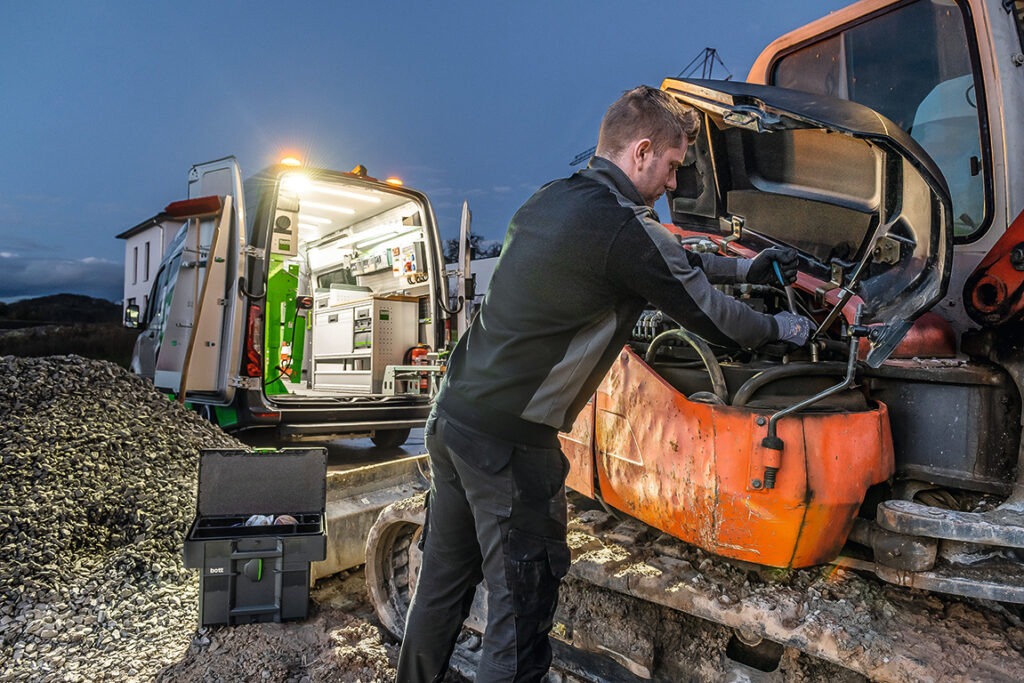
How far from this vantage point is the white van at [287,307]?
5629 millimetres

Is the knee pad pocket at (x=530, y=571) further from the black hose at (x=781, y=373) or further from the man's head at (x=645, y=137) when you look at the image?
the man's head at (x=645, y=137)

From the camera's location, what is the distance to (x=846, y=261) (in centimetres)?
233

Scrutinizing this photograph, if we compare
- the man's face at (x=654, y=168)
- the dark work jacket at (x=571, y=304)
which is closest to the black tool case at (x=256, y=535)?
the dark work jacket at (x=571, y=304)

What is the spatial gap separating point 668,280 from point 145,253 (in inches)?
362

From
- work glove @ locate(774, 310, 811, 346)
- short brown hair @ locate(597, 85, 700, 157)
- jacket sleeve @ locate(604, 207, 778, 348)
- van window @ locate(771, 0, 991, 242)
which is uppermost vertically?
van window @ locate(771, 0, 991, 242)

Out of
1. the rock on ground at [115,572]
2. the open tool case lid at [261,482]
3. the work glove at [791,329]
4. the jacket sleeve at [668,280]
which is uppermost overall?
the jacket sleeve at [668,280]

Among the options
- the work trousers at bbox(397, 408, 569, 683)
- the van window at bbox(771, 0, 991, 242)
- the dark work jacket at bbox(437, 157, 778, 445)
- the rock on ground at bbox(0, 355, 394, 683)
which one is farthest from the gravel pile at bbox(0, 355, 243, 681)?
the van window at bbox(771, 0, 991, 242)

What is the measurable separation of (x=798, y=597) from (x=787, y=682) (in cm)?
34

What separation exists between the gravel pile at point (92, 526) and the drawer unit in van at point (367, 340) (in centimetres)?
280

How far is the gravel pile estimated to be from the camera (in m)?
2.85

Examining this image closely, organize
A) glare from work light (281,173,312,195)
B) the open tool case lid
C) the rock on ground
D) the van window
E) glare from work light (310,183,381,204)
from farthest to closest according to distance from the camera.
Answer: glare from work light (310,183,381,204) < glare from work light (281,173,312,195) < the open tool case lid < the rock on ground < the van window

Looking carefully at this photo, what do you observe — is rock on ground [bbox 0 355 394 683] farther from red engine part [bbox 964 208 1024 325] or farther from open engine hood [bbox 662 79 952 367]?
red engine part [bbox 964 208 1024 325]

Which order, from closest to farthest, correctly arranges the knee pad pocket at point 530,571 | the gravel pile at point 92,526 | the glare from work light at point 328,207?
the knee pad pocket at point 530,571, the gravel pile at point 92,526, the glare from work light at point 328,207

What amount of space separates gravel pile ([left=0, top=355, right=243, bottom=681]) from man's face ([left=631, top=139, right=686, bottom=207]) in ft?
8.77
